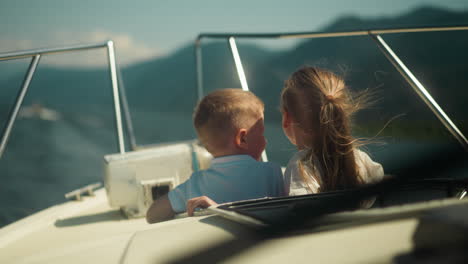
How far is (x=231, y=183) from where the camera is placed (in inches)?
43.6

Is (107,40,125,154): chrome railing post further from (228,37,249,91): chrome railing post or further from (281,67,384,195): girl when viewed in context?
(281,67,384,195): girl

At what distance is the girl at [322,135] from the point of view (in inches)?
43.3

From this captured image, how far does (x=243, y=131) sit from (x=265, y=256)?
2.23ft

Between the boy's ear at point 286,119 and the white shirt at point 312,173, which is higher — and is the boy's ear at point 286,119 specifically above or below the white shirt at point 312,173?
above

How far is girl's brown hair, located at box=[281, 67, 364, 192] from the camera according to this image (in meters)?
1.11

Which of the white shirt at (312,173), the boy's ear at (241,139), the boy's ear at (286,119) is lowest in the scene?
the white shirt at (312,173)

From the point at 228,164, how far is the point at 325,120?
30 centimetres

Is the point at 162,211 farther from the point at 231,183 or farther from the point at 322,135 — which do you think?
the point at 322,135

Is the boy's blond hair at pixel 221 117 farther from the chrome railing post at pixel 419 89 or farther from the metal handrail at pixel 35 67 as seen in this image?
the metal handrail at pixel 35 67

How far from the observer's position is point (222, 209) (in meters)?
0.72

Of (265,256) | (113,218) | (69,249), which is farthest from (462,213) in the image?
(113,218)

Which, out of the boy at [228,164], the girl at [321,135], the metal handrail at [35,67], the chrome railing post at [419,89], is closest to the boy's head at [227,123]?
the boy at [228,164]

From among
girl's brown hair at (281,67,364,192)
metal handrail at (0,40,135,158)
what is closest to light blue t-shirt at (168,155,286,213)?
girl's brown hair at (281,67,364,192)

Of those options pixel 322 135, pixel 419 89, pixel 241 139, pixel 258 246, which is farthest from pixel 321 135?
pixel 258 246
